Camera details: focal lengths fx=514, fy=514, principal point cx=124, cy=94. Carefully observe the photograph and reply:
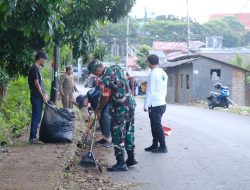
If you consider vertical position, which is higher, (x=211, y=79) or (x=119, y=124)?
(x=211, y=79)

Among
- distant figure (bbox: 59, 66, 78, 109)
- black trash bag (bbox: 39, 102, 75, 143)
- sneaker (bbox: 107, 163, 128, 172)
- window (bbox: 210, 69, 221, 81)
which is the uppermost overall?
window (bbox: 210, 69, 221, 81)

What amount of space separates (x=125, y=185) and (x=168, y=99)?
39106 mm

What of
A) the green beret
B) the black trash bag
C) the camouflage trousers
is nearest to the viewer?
the camouflage trousers

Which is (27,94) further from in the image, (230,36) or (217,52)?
(230,36)

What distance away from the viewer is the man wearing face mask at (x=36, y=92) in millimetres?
9773

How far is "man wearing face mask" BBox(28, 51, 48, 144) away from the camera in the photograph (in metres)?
9.77

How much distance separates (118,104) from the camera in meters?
7.75

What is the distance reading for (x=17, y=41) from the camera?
32.4 feet

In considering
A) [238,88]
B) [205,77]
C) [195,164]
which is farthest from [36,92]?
[238,88]

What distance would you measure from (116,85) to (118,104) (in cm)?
30

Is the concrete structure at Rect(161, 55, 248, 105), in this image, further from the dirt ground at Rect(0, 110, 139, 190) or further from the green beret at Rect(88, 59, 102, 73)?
the green beret at Rect(88, 59, 102, 73)

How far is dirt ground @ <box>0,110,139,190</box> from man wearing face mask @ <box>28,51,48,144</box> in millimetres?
331

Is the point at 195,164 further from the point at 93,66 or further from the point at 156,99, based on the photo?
the point at 93,66

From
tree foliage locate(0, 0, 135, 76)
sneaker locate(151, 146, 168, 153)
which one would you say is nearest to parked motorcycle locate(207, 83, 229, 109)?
tree foliage locate(0, 0, 135, 76)
